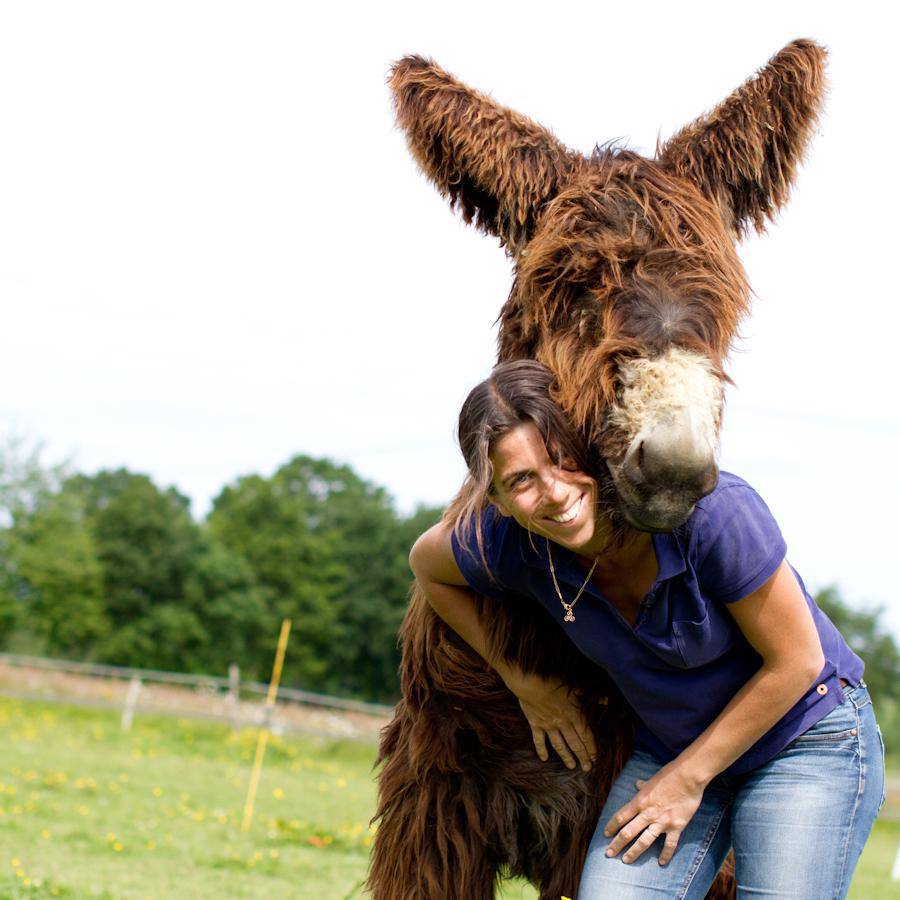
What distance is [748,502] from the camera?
2242mm

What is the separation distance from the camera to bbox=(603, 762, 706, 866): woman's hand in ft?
7.45

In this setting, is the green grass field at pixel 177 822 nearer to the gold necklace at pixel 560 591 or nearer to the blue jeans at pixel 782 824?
the blue jeans at pixel 782 824

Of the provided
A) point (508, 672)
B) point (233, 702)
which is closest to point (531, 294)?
point (508, 672)

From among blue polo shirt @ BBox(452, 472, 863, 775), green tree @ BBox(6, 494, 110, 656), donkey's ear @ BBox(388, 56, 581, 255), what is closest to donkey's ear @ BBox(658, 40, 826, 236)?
donkey's ear @ BBox(388, 56, 581, 255)

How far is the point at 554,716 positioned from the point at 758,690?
53 centimetres

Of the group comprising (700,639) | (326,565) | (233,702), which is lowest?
(233,702)

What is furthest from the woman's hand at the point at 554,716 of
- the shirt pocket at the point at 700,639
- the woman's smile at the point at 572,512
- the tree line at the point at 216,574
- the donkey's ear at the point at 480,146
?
the tree line at the point at 216,574

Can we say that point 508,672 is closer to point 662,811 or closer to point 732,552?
point 662,811

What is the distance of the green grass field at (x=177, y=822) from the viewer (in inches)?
244

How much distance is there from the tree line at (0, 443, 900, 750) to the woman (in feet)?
122

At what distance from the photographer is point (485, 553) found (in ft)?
7.88

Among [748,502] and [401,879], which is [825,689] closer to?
[748,502]

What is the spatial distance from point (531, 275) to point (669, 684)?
93cm

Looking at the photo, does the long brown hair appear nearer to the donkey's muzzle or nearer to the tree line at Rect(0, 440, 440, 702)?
the donkey's muzzle
